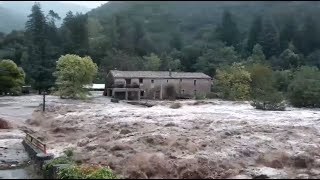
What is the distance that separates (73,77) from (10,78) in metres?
8.81

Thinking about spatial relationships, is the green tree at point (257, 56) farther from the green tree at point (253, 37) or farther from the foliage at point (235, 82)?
the foliage at point (235, 82)

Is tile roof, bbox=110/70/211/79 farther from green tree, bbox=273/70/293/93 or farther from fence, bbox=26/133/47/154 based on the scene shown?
fence, bbox=26/133/47/154

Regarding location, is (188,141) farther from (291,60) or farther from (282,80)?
(291,60)

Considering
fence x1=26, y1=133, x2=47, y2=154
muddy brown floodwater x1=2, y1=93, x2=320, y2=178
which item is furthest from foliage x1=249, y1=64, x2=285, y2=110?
fence x1=26, y1=133, x2=47, y2=154

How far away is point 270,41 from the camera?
85.9 meters

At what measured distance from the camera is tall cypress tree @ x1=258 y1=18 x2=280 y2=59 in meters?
85.5

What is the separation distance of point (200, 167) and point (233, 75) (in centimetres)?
4029

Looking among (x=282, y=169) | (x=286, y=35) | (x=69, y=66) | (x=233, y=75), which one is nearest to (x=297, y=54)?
(x=286, y=35)

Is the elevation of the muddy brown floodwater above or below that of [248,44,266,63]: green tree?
below

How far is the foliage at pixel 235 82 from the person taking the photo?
192 ft

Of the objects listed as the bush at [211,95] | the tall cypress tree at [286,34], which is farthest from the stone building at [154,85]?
the tall cypress tree at [286,34]

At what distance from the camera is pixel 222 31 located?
94.3 meters

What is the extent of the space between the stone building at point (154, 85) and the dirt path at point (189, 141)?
1724cm

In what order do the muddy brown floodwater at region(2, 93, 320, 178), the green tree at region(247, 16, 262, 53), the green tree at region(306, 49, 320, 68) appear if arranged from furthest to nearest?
the green tree at region(247, 16, 262, 53) → the green tree at region(306, 49, 320, 68) → the muddy brown floodwater at region(2, 93, 320, 178)
